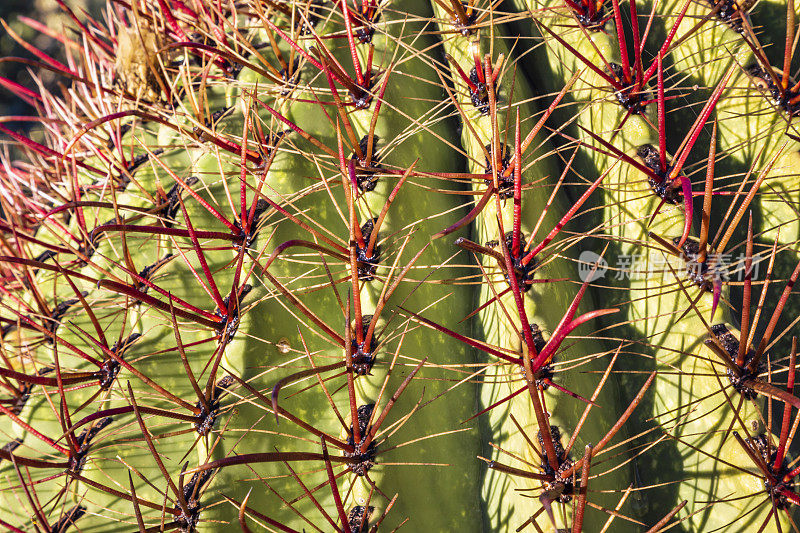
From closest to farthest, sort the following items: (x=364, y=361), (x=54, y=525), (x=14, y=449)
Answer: (x=364, y=361) → (x=54, y=525) → (x=14, y=449)

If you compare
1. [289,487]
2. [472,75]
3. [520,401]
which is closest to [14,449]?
[289,487]

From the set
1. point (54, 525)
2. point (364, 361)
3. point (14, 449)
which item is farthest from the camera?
point (14, 449)

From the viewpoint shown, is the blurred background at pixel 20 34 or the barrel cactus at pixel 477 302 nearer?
the barrel cactus at pixel 477 302

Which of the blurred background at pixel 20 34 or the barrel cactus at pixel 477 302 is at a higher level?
the blurred background at pixel 20 34

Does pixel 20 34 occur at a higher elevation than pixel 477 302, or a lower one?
higher

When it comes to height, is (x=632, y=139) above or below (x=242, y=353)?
above

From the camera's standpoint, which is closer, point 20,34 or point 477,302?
point 477,302

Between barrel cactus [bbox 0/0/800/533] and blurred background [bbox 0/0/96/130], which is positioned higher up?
blurred background [bbox 0/0/96/130]

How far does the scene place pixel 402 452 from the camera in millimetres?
1050

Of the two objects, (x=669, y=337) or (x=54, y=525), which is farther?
(x=54, y=525)

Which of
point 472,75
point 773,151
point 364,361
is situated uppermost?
point 472,75

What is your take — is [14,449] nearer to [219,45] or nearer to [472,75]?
[219,45]

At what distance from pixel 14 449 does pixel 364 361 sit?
997mm

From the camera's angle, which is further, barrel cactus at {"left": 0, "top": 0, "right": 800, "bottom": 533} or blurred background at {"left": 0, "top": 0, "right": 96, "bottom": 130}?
blurred background at {"left": 0, "top": 0, "right": 96, "bottom": 130}
